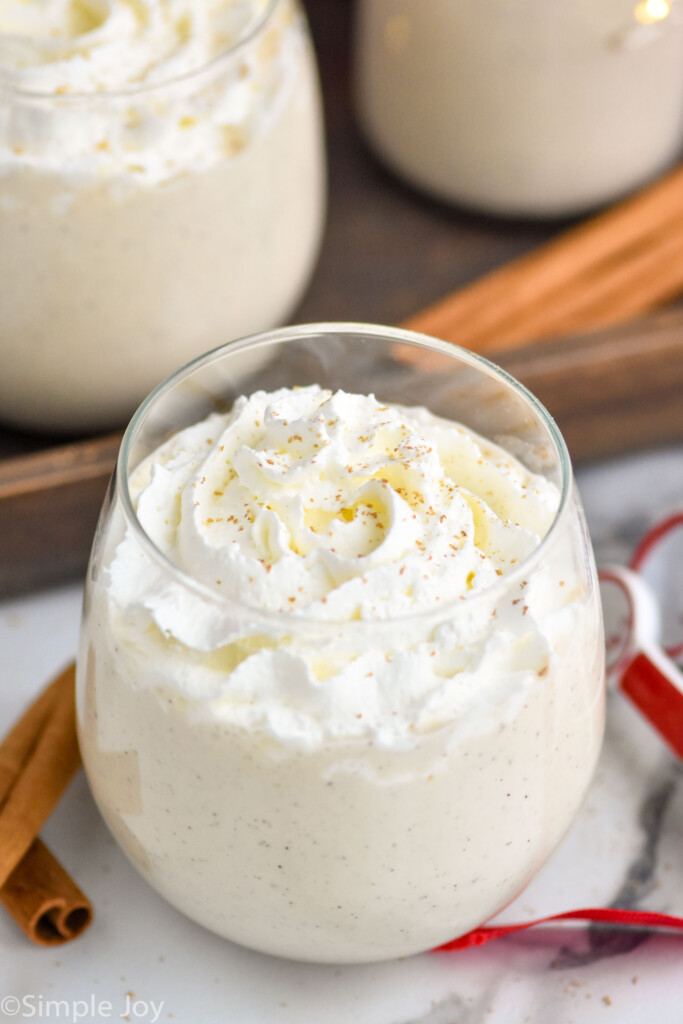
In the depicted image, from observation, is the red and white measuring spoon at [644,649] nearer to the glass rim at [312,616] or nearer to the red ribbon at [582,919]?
the red ribbon at [582,919]

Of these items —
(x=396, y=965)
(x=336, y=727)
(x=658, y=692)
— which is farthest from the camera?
(x=658, y=692)

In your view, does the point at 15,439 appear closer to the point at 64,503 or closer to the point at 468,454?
the point at 64,503

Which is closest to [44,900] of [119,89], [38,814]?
[38,814]

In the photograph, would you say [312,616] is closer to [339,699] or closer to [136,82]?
[339,699]

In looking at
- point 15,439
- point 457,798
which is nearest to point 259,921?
point 457,798

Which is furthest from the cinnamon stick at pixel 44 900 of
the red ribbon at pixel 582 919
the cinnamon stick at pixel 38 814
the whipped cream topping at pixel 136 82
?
the whipped cream topping at pixel 136 82

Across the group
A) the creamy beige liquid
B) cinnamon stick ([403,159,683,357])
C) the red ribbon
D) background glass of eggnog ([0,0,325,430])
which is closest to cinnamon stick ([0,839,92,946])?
the creamy beige liquid
